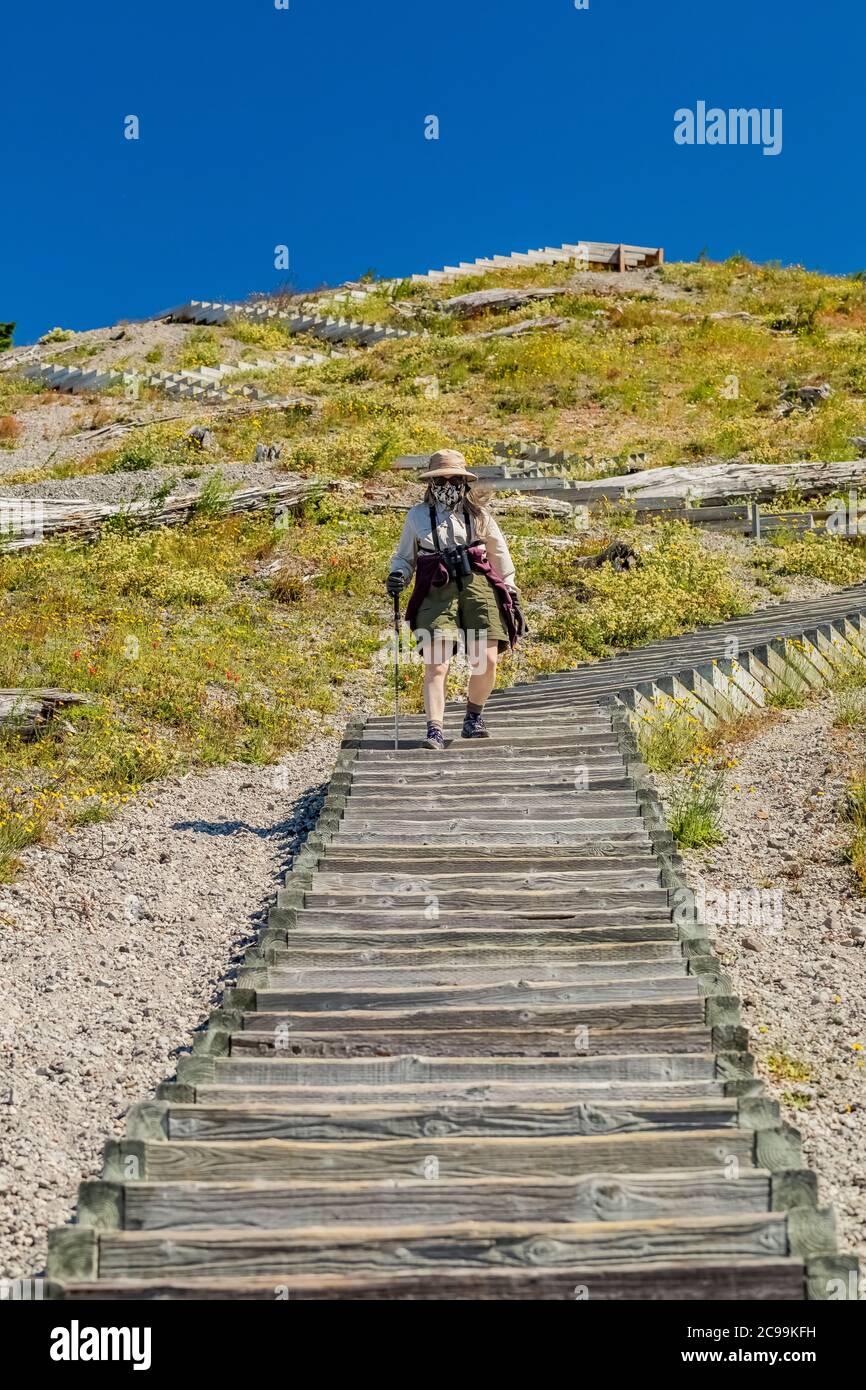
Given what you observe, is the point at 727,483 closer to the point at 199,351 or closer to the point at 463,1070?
the point at 463,1070

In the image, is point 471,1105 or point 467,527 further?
point 467,527

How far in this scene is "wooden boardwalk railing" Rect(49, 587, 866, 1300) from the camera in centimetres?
336

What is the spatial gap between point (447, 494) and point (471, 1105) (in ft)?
14.8

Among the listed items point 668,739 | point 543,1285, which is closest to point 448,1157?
point 543,1285

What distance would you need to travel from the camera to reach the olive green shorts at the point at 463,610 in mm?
7574

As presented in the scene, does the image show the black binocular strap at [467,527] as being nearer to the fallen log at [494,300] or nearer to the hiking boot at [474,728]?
the hiking boot at [474,728]

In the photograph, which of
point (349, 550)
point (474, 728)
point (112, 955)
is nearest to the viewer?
point (112, 955)

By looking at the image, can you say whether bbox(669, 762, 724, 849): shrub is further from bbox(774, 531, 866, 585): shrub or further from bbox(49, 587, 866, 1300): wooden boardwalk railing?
bbox(774, 531, 866, 585): shrub

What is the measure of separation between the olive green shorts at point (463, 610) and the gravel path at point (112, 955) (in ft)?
6.21

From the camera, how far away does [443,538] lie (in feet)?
25.0

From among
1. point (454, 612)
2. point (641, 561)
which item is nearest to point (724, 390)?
point (641, 561)

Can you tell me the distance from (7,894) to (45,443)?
20119mm

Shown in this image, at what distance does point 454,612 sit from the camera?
7.62 metres
